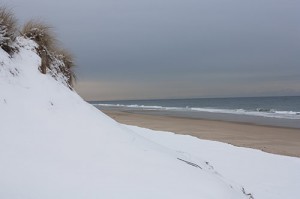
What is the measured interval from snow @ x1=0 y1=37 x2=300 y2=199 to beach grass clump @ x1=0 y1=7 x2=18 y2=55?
0.12 meters

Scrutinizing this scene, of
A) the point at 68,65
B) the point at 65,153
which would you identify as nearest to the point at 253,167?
the point at 68,65

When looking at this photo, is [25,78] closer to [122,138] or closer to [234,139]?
[122,138]

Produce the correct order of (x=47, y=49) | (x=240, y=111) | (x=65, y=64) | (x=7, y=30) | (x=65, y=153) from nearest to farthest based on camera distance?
(x=65, y=153)
(x=7, y=30)
(x=47, y=49)
(x=65, y=64)
(x=240, y=111)

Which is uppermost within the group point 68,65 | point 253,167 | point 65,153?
point 68,65

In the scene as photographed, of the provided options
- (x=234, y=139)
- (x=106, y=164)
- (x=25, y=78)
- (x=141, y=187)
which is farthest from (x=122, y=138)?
(x=234, y=139)

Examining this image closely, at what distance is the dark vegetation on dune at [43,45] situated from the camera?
4.13 m

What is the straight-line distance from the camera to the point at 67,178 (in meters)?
2.85

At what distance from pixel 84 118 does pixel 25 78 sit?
2.65ft

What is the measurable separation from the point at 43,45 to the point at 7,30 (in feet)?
2.19

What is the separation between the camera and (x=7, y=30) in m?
4.14

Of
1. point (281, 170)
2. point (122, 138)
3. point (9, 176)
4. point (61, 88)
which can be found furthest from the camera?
point (281, 170)

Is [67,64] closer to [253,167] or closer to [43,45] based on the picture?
[43,45]

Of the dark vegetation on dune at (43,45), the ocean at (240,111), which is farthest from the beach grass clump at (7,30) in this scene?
the ocean at (240,111)

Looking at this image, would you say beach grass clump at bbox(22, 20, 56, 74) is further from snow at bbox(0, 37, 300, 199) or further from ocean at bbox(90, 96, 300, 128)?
ocean at bbox(90, 96, 300, 128)
